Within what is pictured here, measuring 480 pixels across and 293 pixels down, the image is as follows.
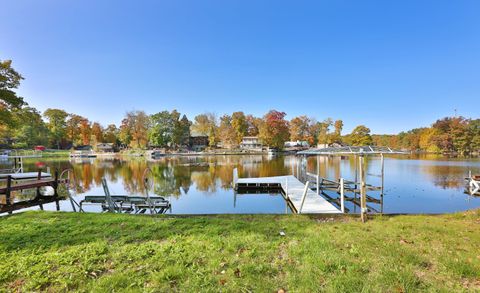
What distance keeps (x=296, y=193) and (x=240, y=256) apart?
978 cm

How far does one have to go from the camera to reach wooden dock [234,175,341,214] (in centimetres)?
943

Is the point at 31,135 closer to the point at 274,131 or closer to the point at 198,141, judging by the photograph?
the point at 198,141

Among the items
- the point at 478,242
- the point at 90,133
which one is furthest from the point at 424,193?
the point at 90,133

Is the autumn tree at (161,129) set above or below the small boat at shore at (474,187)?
above

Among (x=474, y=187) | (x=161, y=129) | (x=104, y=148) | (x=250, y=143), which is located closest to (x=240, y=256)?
(x=474, y=187)

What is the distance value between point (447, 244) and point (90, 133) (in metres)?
95.2

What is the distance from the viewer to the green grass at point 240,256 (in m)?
3.09

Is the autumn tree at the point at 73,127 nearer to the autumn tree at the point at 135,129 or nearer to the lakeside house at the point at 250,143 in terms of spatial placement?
the autumn tree at the point at 135,129

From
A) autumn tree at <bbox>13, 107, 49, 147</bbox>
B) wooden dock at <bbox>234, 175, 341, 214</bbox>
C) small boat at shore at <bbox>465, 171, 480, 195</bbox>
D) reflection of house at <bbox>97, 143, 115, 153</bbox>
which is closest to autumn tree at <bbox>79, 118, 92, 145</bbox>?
reflection of house at <bbox>97, 143, 115, 153</bbox>

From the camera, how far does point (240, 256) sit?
12.8ft

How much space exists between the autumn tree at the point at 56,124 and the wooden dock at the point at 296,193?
78.1m

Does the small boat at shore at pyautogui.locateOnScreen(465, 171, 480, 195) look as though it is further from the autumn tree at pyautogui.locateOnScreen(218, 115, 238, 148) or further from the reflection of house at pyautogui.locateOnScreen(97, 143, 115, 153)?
the reflection of house at pyautogui.locateOnScreen(97, 143, 115, 153)

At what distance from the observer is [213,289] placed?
2.96 m

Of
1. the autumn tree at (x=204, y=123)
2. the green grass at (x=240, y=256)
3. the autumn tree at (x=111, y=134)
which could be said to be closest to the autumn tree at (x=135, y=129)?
the autumn tree at (x=111, y=134)
